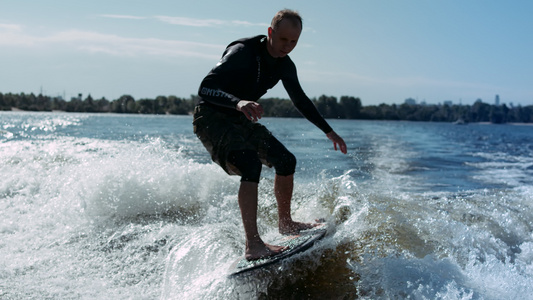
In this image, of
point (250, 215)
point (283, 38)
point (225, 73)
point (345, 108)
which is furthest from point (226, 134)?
point (345, 108)

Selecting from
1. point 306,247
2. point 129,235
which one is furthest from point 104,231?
point 306,247

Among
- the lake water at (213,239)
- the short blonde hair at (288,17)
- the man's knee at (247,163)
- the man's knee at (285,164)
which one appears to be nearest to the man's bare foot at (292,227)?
the lake water at (213,239)

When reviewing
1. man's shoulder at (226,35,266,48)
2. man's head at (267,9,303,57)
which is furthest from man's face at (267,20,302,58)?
man's shoulder at (226,35,266,48)

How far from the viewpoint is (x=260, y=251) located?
155 inches

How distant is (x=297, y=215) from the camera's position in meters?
5.91

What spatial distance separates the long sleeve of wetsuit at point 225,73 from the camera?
4084 mm

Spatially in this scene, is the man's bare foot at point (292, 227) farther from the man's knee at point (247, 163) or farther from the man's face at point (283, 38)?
the man's face at point (283, 38)

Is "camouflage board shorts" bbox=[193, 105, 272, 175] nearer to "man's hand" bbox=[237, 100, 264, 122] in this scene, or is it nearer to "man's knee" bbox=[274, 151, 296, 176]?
"man's knee" bbox=[274, 151, 296, 176]

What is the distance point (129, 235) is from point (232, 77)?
2.28 metres

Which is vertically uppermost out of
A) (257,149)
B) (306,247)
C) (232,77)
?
(232,77)

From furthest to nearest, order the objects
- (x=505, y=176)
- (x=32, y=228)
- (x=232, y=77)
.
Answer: (x=505, y=176) < (x=32, y=228) < (x=232, y=77)

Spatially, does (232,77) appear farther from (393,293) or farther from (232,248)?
(393,293)

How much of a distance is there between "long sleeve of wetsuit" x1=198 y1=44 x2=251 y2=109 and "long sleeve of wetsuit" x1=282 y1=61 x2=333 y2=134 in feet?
2.05

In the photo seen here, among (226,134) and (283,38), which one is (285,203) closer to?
(226,134)
